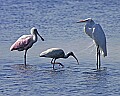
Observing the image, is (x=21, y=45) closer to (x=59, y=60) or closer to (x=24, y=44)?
(x=24, y=44)

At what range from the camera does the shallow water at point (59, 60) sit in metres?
11.6

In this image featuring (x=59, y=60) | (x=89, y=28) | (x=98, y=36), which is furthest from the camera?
(x=59, y=60)

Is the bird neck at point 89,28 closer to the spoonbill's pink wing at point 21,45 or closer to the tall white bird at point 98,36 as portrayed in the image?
the tall white bird at point 98,36

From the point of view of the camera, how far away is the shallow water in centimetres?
1162

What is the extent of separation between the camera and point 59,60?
15.2m

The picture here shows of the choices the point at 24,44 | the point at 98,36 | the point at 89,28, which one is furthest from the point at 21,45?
the point at 98,36

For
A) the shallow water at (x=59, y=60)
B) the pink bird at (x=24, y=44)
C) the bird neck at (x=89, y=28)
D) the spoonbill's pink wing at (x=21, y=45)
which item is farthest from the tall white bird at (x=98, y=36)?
the spoonbill's pink wing at (x=21, y=45)

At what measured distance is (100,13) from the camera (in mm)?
25328

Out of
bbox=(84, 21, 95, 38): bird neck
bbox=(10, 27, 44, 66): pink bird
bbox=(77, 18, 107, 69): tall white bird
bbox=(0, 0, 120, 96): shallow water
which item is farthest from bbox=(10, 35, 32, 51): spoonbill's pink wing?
bbox=(77, 18, 107, 69): tall white bird

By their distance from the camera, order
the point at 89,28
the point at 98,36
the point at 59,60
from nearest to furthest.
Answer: the point at 98,36, the point at 89,28, the point at 59,60

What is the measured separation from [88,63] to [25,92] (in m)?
3.64

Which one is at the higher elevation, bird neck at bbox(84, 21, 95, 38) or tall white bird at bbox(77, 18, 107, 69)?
bird neck at bbox(84, 21, 95, 38)

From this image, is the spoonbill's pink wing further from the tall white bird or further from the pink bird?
the tall white bird

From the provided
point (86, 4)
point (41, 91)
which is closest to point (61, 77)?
point (41, 91)
